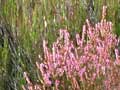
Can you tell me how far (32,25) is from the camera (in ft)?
8.63

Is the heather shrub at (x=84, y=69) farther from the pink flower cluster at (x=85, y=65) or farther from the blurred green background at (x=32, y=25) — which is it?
the blurred green background at (x=32, y=25)

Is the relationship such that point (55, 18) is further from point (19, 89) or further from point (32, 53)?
point (19, 89)

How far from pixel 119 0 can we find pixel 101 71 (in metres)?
1.08

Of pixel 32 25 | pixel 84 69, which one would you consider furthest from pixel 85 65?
pixel 32 25

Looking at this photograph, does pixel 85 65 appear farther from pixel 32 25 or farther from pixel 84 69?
pixel 32 25

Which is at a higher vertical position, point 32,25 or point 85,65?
point 32,25

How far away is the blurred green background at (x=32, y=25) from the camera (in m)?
2.51

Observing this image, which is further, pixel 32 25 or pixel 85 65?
pixel 32 25

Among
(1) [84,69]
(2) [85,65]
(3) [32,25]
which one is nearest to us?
(1) [84,69]

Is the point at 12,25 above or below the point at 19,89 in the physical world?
above

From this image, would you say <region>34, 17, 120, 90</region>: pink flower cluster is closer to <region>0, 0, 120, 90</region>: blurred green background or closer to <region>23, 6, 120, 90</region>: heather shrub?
<region>23, 6, 120, 90</region>: heather shrub

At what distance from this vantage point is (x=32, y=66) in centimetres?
249

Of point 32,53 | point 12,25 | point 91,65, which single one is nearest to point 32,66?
point 32,53

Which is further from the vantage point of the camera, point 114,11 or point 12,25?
point 114,11
